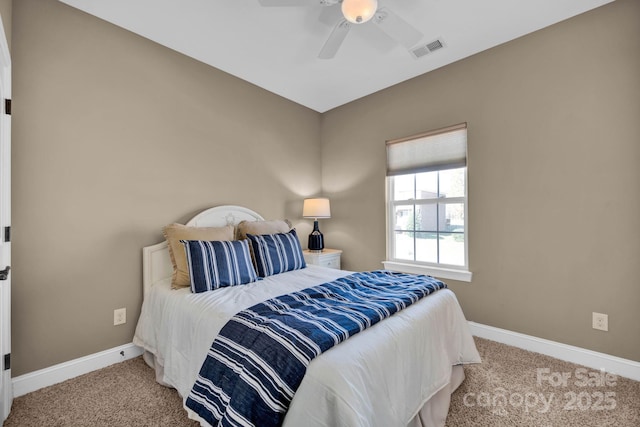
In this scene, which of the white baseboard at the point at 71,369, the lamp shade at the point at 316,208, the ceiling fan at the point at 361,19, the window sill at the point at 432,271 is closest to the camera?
the ceiling fan at the point at 361,19

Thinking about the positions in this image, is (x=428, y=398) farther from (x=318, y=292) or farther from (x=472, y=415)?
(x=318, y=292)

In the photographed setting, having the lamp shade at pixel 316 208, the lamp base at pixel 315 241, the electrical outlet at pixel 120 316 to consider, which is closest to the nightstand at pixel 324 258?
the lamp base at pixel 315 241

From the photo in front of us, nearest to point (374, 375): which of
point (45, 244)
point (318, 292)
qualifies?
point (318, 292)

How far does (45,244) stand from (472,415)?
9.36ft

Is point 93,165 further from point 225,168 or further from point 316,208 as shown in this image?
point 316,208

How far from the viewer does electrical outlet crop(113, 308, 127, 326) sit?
222cm

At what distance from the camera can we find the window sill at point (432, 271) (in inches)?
108

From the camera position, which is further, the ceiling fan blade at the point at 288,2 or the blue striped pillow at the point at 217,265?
the blue striped pillow at the point at 217,265

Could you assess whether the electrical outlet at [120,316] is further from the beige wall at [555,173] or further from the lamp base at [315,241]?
the beige wall at [555,173]

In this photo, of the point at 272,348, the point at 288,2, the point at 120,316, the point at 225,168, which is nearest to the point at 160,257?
the point at 120,316

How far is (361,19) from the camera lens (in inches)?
67.6

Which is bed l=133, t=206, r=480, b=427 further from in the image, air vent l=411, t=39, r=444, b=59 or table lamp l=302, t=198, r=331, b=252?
air vent l=411, t=39, r=444, b=59

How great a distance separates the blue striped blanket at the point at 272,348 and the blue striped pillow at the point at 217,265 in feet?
1.96

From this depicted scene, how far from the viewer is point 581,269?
2.17m
